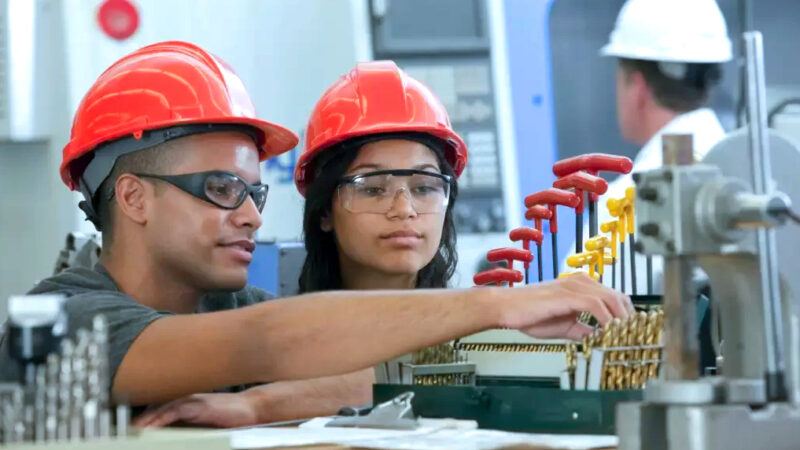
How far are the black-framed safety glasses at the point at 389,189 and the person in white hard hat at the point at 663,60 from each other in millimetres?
2056

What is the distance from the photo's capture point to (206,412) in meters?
2.48

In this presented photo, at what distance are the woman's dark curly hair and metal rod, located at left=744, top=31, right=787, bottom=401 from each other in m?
1.65

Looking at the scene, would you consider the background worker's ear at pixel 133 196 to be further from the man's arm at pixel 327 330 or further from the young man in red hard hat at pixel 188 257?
the man's arm at pixel 327 330

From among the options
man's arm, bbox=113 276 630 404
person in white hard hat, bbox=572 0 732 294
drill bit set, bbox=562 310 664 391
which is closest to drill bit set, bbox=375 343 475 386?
man's arm, bbox=113 276 630 404

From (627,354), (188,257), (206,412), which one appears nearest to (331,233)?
(188,257)

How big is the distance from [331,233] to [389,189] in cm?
26

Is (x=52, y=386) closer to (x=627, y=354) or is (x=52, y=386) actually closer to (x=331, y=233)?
(x=627, y=354)

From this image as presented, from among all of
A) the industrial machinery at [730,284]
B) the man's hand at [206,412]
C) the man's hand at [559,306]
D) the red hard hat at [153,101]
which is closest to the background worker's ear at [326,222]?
the red hard hat at [153,101]

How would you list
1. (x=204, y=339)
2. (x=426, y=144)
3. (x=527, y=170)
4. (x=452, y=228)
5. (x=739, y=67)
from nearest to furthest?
(x=204, y=339) → (x=426, y=144) → (x=452, y=228) → (x=527, y=170) → (x=739, y=67)

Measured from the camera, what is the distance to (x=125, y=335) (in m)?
2.38

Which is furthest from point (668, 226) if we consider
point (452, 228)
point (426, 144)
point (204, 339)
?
point (452, 228)

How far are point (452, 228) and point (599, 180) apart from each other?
0.95 metres

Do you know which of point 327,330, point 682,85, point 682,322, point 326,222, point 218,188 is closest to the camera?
point 682,322

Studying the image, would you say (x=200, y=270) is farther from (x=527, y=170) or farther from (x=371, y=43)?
(x=527, y=170)
